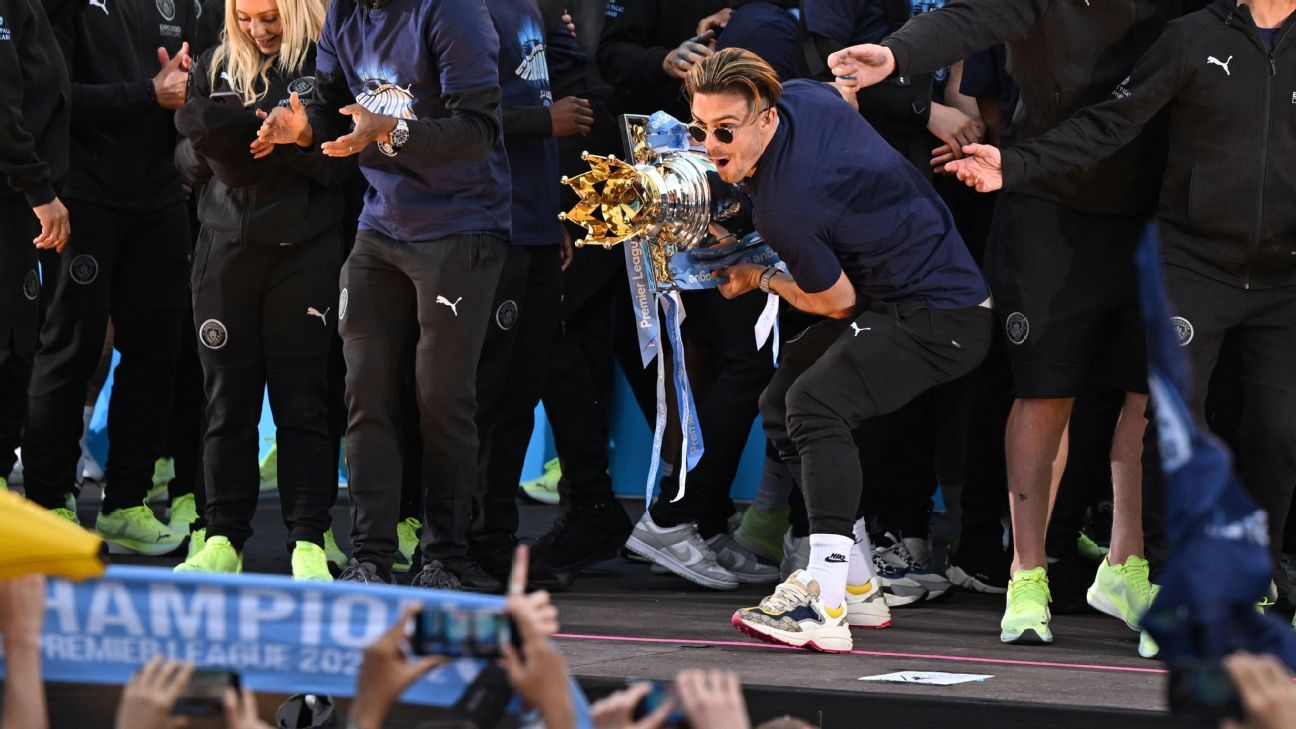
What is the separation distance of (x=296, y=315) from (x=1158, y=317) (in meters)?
3.22

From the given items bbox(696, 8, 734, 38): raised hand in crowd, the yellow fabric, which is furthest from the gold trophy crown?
the yellow fabric

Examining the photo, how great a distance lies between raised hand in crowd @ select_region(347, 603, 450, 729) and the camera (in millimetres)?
2396

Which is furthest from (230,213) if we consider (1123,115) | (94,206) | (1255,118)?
(1255,118)

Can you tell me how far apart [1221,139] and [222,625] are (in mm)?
3060

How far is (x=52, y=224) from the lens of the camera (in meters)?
5.40

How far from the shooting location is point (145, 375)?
236 inches

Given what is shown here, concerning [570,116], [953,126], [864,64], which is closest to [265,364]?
[570,116]

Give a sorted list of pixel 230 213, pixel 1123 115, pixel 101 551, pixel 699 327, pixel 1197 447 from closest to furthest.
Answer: pixel 1197 447 < pixel 101 551 < pixel 1123 115 < pixel 230 213 < pixel 699 327

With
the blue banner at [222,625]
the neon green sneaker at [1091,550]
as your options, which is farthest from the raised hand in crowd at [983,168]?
the blue banner at [222,625]

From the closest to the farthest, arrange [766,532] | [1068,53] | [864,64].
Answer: [864,64]
[1068,53]
[766,532]

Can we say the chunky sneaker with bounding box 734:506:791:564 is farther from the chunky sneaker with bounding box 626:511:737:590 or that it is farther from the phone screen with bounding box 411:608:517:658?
the phone screen with bounding box 411:608:517:658

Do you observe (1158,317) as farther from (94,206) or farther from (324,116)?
(94,206)

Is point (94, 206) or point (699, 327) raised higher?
point (94, 206)

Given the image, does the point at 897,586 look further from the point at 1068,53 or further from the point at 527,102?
the point at 527,102
